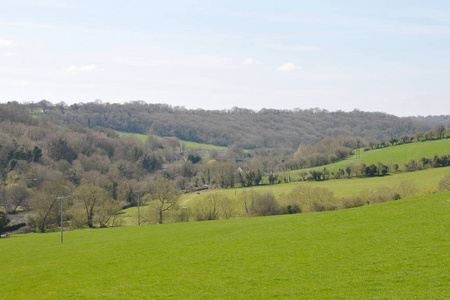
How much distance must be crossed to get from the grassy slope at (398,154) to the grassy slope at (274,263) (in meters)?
73.1

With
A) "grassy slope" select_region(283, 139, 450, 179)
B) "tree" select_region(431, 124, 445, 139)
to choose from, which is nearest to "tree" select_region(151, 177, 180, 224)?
"grassy slope" select_region(283, 139, 450, 179)

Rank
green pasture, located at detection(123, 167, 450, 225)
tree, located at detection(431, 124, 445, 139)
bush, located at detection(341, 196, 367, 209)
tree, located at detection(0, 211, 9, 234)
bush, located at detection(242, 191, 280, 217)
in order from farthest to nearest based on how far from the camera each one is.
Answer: tree, located at detection(431, 124, 445, 139), green pasture, located at detection(123, 167, 450, 225), tree, located at detection(0, 211, 9, 234), bush, located at detection(242, 191, 280, 217), bush, located at detection(341, 196, 367, 209)

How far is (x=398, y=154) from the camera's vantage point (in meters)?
111

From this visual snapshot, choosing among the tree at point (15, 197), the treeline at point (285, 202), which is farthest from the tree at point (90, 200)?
the tree at point (15, 197)

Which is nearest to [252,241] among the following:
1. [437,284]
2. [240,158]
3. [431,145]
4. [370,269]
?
[370,269]

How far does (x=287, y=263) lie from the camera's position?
23344mm

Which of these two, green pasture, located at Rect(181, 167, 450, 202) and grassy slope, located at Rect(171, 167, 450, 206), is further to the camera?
grassy slope, located at Rect(171, 167, 450, 206)

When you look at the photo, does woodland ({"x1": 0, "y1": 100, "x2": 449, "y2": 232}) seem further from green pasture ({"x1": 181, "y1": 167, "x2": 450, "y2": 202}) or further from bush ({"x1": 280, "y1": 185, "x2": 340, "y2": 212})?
green pasture ({"x1": 181, "y1": 167, "x2": 450, "y2": 202})

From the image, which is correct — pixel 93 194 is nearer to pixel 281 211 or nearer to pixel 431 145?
pixel 281 211

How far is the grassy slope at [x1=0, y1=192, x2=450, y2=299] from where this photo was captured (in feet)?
59.9

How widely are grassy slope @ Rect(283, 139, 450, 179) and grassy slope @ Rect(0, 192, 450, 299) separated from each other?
240 ft

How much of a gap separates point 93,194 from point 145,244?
1284 inches

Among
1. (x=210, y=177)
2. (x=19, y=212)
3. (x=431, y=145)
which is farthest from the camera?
(x=210, y=177)

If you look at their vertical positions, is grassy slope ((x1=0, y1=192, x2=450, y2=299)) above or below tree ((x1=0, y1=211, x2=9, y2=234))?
above
